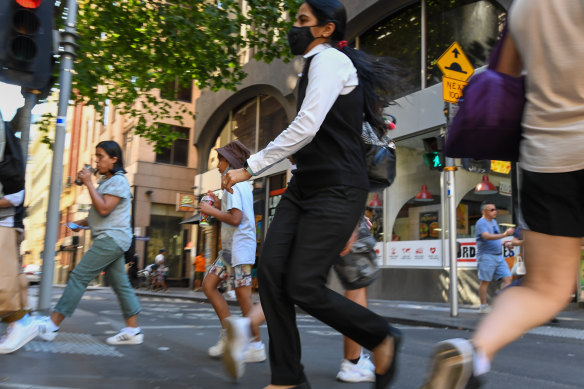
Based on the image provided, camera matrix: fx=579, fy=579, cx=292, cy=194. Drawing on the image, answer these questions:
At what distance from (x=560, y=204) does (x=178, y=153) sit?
29.9 m

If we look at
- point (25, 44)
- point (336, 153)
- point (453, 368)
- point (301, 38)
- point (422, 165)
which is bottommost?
point (453, 368)

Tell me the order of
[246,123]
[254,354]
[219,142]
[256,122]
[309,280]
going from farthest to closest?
[219,142] < [246,123] < [256,122] < [254,354] < [309,280]

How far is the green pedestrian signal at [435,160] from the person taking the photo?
9215 mm

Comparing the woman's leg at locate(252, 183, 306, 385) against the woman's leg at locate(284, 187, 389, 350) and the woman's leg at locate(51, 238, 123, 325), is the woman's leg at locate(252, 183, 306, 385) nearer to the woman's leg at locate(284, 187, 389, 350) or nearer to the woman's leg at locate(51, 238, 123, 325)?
the woman's leg at locate(284, 187, 389, 350)

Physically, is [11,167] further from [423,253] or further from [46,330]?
[423,253]

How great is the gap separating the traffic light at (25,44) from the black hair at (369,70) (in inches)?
151

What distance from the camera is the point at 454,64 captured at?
358 inches

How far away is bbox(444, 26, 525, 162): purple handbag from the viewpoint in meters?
2.09

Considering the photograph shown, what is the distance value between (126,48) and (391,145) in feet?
34.3

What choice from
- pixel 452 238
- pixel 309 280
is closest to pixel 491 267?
pixel 452 238

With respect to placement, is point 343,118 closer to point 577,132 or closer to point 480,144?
point 480,144

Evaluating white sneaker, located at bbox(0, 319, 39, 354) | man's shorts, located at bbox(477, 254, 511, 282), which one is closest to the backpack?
white sneaker, located at bbox(0, 319, 39, 354)

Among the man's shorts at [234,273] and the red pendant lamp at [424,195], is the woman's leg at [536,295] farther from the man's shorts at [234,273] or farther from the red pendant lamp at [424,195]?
the red pendant lamp at [424,195]

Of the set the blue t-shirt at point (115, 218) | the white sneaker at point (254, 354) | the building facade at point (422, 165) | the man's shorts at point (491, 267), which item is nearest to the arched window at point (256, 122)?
the building facade at point (422, 165)
